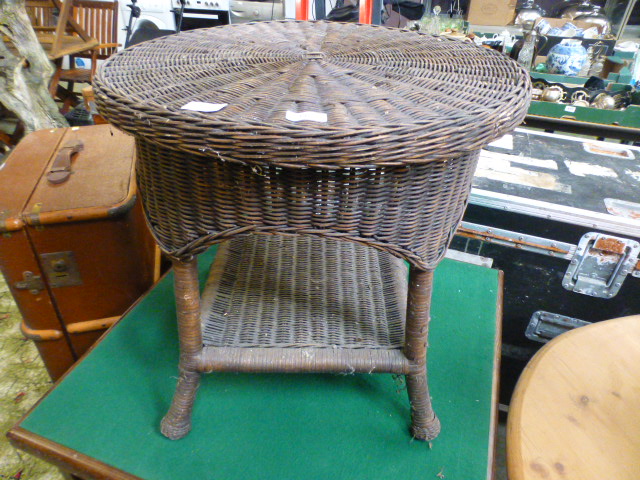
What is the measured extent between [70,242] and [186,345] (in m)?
0.49

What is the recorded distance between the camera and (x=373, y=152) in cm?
49

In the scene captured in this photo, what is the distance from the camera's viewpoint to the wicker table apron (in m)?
0.51

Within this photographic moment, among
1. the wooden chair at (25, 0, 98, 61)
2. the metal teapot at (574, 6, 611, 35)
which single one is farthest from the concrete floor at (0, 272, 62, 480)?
the metal teapot at (574, 6, 611, 35)

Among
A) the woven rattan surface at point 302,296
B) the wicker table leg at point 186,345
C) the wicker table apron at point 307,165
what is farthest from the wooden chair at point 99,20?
the wicker table leg at point 186,345

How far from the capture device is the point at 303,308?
928mm

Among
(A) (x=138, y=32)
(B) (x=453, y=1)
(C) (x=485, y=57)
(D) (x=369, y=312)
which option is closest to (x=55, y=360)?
(D) (x=369, y=312)

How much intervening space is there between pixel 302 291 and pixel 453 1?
387 cm

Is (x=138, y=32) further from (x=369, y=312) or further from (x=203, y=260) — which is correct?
(x=369, y=312)

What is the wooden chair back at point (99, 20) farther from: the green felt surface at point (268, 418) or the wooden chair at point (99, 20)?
the green felt surface at point (268, 418)

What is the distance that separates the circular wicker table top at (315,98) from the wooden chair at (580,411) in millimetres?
287

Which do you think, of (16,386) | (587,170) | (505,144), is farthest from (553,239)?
(16,386)

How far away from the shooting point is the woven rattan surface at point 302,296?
2.72 feet

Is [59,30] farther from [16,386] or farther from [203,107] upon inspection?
[203,107]

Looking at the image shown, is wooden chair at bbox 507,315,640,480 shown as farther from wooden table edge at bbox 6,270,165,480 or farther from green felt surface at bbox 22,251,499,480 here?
wooden table edge at bbox 6,270,165,480
